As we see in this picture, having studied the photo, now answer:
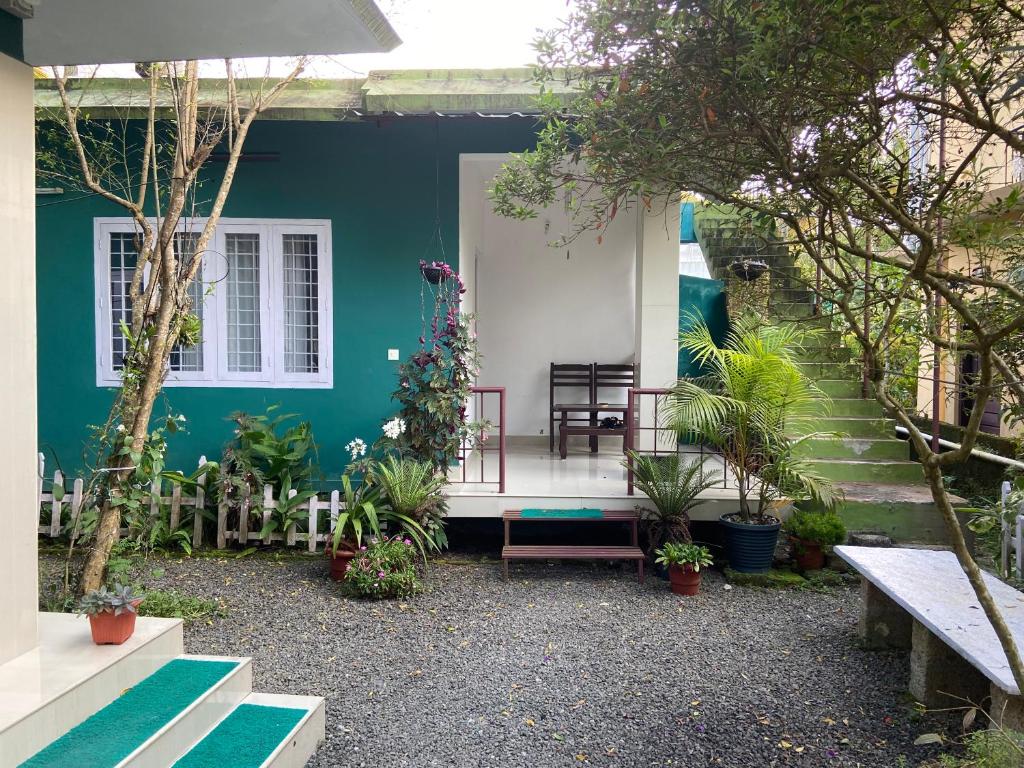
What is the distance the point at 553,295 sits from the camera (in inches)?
380

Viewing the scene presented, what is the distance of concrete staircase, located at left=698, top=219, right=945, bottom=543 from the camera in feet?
18.9

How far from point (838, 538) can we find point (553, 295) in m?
5.03

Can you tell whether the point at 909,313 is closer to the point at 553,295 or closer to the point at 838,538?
the point at 838,538

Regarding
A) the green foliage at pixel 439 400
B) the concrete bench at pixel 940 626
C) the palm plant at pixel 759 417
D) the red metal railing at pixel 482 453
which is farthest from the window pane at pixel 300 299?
the concrete bench at pixel 940 626

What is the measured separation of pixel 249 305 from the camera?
7105 millimetres

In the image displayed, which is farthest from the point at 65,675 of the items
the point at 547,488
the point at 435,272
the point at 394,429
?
the point at 435,272

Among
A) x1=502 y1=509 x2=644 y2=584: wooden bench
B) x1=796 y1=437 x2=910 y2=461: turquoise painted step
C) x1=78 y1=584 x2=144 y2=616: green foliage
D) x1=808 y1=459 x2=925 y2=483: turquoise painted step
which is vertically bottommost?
x1=502 y1=509 x2=644 y2=584: wooden bench

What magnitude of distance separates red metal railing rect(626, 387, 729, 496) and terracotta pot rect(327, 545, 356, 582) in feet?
7.46

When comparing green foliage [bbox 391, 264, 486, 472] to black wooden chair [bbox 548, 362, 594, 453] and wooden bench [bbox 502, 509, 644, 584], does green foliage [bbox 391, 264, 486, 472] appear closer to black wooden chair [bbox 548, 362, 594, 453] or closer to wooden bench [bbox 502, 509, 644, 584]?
wooden bench [bbox 502, 509, 644, 584]

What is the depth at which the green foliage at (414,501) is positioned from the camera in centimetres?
570

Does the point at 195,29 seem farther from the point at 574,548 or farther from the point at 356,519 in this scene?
the point at 574,548

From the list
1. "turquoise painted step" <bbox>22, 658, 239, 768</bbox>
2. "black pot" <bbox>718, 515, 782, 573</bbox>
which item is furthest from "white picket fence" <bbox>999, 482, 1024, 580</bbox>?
"turquoise painted step" <bbox>22, 658, 239, 768</bbox>

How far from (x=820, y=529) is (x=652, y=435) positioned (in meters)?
2.02

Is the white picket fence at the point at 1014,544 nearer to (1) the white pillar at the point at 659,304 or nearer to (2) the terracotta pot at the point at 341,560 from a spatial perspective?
(1) the white pillar at the point at 659,304
